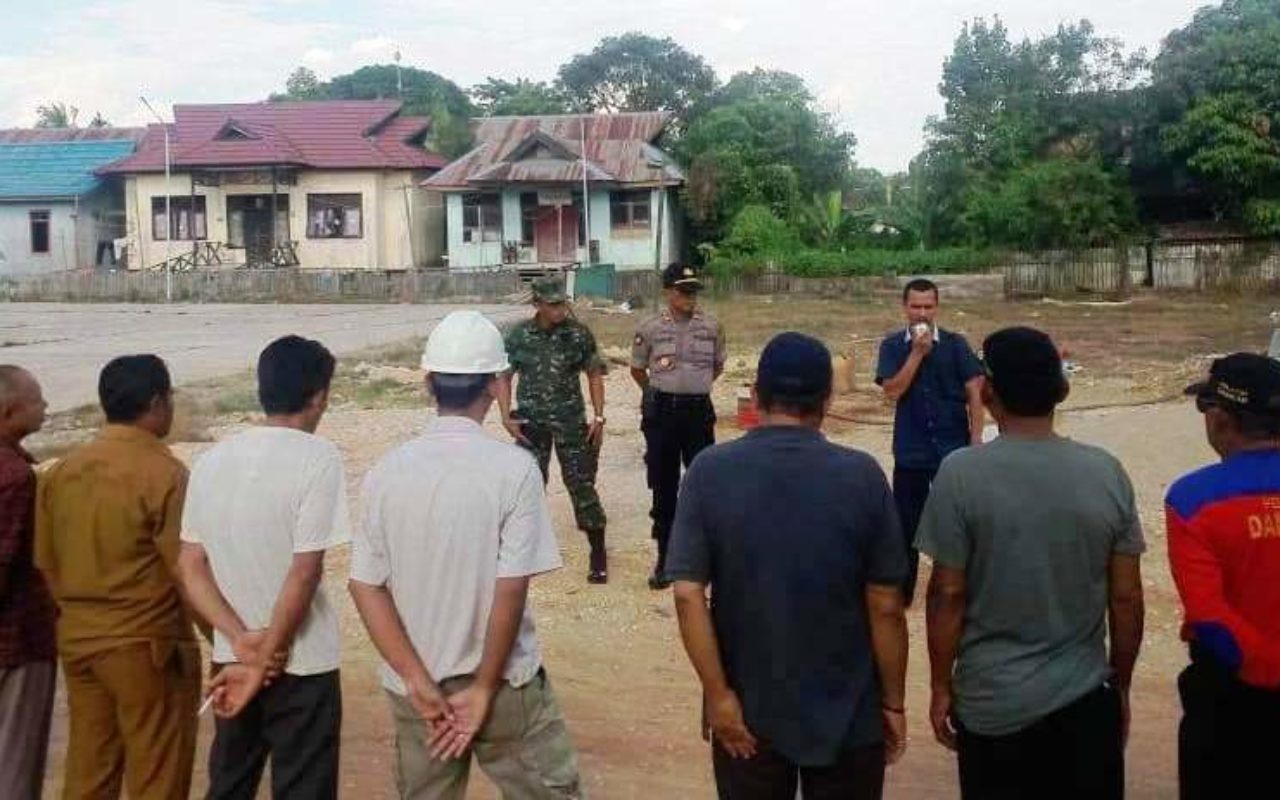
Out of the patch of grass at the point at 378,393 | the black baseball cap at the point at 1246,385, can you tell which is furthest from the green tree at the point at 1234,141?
the black baseball cap at the point at 1246,385

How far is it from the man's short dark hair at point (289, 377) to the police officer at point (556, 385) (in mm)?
3903

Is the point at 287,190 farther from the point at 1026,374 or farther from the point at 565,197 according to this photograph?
the point at 1026,374

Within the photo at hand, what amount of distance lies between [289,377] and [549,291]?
404cm

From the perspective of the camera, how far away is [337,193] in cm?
4800

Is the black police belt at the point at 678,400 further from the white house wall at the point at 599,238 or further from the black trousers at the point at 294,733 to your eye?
the white house wall at the point at 599,238

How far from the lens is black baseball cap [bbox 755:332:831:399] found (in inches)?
128

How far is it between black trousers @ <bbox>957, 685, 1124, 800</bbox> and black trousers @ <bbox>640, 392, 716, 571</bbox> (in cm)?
434

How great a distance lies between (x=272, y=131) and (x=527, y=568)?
47.5 metres

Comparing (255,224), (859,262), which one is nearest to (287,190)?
(255,224)

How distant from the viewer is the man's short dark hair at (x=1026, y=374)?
11.2 feet

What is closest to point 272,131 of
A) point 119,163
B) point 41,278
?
point 119,163

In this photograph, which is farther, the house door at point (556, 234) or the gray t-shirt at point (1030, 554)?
the house door at point (556, 234)

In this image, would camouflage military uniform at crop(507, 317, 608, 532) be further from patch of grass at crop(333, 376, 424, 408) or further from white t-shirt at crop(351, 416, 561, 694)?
patch of grass at crop(333, 376, 424, 408)

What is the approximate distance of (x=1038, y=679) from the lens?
3.37 meters
